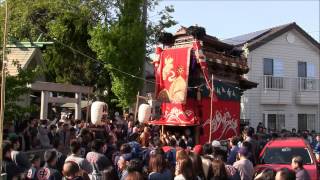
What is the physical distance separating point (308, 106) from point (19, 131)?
21898 millimetres

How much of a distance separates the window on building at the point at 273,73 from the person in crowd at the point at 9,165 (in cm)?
2345

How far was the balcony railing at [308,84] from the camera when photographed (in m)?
31.3

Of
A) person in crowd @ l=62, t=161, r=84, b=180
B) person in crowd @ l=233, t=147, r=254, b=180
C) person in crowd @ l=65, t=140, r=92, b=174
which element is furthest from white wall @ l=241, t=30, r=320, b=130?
person in crowd @ l=62, t=161, r=84, b=180

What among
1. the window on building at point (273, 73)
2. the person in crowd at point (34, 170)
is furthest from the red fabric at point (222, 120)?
the window on building at point (273, 73)

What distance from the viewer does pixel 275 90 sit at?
3023 centimetres

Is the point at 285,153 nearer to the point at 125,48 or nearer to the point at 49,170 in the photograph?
the point at 49,170

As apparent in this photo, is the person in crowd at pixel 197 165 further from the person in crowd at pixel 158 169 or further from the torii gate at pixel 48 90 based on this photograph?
the torii gate at pixel 48 90

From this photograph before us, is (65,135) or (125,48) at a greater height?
(125,48)

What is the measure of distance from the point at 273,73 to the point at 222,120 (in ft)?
45.2

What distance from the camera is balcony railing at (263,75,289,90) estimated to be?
29953 mm

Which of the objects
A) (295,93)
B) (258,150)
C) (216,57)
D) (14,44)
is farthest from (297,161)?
(295,93)

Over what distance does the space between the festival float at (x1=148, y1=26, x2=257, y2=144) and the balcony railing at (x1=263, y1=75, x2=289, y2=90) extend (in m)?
12.0

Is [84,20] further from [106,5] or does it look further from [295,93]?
[295,93]

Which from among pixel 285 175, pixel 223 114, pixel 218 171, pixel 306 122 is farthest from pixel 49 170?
pixel 306 122
